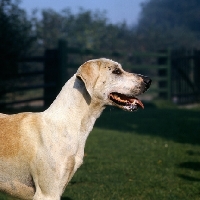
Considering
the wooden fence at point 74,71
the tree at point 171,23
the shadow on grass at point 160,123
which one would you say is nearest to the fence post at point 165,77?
the wooden fence at point 74,71

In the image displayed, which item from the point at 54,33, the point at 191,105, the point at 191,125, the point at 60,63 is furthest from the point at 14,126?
the point at 54,33

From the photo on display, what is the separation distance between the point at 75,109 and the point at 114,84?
1.35ft

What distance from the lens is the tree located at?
132ft

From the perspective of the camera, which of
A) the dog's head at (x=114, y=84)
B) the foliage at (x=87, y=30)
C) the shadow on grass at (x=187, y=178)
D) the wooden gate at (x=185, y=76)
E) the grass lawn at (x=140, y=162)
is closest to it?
the dog's head at (x=114, y=84)

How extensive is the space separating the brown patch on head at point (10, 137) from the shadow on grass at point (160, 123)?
631cm

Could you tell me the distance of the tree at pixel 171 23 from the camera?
4034cm

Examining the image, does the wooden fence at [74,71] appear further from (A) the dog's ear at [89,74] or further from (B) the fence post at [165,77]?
(A) the dog's ear at [89,74]

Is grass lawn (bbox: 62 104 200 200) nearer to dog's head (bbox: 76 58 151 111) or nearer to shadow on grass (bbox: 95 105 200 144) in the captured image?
shadow on grass (bbox: 95 105 200 144)

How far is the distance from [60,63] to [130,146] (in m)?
7.34

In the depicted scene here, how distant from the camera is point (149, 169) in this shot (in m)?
7.79

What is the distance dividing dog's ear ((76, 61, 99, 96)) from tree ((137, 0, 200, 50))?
33144 millimetres

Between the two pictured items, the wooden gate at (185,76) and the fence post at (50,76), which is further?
the wooden gate at (185,76)

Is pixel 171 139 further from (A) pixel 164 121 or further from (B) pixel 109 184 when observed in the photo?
(B) pixel 109 184

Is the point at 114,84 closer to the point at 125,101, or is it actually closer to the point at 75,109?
the point at 125,101
